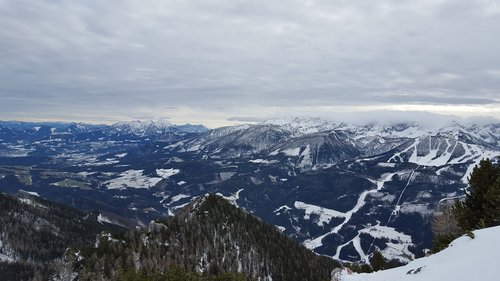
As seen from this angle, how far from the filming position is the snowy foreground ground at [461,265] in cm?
3228

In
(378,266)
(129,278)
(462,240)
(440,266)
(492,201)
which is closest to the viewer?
(440,266)

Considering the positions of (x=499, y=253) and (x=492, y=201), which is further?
(x=492, y=201)

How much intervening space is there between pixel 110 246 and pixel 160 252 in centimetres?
2063

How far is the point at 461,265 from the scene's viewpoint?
34.9m

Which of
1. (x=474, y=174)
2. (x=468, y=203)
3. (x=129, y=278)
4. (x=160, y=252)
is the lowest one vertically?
(x=160, y=252)

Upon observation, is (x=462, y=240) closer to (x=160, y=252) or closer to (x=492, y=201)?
(x=492, y=201)

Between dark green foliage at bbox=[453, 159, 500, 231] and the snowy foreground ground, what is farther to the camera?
dark green foliage at bbox=[453, 159, 500, 231]

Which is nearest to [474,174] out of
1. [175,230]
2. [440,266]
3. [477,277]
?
[440,266]

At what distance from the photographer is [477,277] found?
102 feet

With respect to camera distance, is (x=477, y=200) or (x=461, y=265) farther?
(x=477, y=200)

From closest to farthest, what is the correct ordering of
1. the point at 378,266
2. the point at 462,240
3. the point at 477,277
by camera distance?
the point at 477,277 < the point at 462,240 < the point at 378,266

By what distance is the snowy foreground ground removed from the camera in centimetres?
3228

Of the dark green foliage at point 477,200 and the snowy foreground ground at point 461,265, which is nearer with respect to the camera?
the snowy foreground ground at point 461,265

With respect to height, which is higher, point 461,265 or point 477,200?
point 461,265
